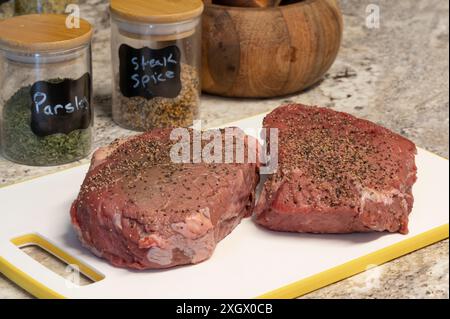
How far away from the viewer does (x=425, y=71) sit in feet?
7.79

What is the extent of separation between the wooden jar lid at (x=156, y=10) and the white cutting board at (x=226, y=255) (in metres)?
0.36

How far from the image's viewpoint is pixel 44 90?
1.76 metres

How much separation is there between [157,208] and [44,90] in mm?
465

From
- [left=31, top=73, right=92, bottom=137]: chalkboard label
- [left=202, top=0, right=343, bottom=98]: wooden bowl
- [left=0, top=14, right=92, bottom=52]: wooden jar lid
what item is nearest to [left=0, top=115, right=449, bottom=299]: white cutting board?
[left=31, top=73, right=92, bottom=137]: chalkboard label

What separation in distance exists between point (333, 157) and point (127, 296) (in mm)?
428

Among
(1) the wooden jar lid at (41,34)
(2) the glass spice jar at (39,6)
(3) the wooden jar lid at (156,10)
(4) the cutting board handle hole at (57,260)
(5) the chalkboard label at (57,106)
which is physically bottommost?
(4) the cutting board handle hole at (57,260)

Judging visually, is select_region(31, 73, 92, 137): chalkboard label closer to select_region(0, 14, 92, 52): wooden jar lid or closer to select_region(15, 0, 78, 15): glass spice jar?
select_region(0, 14, 92, 52): wooden jar lid

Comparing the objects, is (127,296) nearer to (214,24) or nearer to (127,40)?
(127,40)

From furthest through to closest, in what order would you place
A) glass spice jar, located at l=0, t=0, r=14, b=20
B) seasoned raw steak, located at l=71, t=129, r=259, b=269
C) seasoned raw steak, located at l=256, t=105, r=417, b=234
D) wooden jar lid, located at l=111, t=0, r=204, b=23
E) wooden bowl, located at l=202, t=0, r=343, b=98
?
glass spice jar, located at l=0, t=0, r=14, b=20 → wooden bowl, located at l=202, t=0, r=343, b=98 → wooden jar lid, located at l=111, t=0, r=204, b=23 → seasoned raw steak, located at l=256, t=105, r=417, b=234 → seasoned raw steak, located at l=71, t=129, r=259, b=269

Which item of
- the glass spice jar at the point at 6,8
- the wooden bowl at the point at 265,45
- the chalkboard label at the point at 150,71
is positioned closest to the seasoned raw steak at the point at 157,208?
the chalkboard label at the point at 150,71

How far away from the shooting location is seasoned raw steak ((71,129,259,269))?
1.39m

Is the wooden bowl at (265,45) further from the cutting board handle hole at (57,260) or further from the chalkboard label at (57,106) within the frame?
the cutting board handle hole at (57,260)

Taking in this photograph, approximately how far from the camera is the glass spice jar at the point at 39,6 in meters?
2.06

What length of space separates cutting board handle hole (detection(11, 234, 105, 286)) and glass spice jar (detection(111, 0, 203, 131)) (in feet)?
1.57
